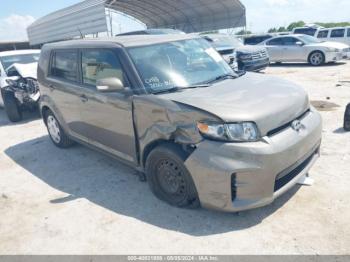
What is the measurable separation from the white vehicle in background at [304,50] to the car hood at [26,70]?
36.9 feet

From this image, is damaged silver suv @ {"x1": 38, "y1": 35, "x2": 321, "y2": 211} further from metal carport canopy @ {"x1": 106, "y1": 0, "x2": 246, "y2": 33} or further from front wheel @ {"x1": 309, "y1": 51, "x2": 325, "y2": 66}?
metal carport canopy @ {"x1": 106, "y1": 0, "x2": 246, "y2": 33}

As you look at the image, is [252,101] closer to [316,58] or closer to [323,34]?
[316,58]

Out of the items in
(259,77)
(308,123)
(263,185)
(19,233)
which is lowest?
(19,233)

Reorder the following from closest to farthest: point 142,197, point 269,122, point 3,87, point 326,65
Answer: point 269,122, point 142,197, point 3,87, point 326,65

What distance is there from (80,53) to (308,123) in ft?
10.4

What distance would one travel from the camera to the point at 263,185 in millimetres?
2916

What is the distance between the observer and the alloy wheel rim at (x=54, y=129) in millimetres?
5720

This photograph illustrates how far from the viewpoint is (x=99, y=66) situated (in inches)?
164

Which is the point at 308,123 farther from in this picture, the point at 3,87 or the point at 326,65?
the point at 326,65

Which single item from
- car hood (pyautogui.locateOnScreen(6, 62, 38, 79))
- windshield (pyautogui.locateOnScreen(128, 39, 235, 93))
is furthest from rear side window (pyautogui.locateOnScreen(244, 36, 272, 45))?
windshield (pyautogui.locateOnScreen(128, 39, 235, 93))

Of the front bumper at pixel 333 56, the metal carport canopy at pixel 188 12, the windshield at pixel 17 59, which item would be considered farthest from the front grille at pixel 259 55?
the metal carport canopy at pixel 188 12

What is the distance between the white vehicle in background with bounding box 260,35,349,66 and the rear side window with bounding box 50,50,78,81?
12106 millimetres

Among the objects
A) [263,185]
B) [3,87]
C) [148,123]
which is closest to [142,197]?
[148,123]

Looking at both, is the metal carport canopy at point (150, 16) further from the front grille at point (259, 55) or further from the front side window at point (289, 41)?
the front grille at point (259, 55)
